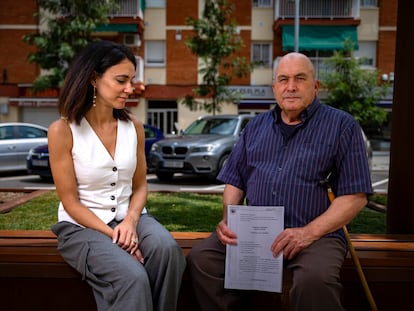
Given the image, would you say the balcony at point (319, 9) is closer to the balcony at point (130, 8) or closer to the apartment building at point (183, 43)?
the apartment building at point (183, 43)

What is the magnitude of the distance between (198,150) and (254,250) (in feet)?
25.6

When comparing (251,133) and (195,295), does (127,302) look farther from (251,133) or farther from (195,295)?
(251,133)

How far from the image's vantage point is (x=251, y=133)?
2803 mm

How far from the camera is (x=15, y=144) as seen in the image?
1224 centimetres

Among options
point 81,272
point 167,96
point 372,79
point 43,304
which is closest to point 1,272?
point 43,304

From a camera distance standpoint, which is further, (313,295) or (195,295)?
(195,295)

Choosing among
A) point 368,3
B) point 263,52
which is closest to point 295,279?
point 263,52

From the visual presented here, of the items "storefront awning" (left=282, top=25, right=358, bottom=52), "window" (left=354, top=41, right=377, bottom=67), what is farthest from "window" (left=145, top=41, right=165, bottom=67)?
"window" (left=354, top=41, right=377, bottom=67)

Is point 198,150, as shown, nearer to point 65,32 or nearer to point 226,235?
point 65,32

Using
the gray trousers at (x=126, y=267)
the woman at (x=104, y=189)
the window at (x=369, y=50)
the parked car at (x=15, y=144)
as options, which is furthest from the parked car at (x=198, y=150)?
the window at (x=369, y=50)

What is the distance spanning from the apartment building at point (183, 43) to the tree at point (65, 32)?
8030mm

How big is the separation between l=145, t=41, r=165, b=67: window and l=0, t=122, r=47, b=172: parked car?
37.1 feet

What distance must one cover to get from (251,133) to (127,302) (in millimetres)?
1229

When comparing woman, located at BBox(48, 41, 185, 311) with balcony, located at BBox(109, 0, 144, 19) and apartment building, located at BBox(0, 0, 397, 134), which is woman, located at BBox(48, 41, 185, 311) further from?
balcony, located at BBox(109, 0, 144, 19)
